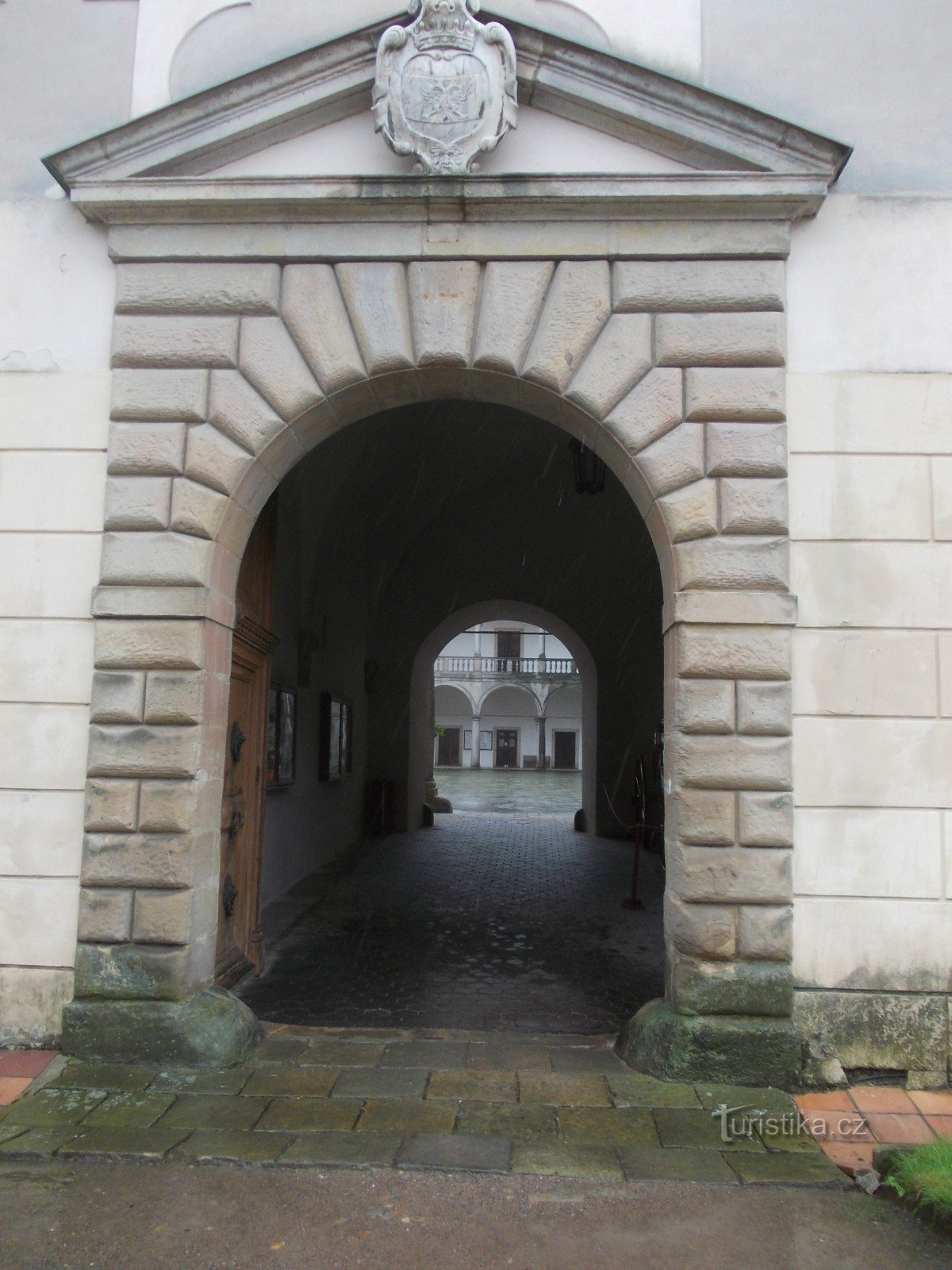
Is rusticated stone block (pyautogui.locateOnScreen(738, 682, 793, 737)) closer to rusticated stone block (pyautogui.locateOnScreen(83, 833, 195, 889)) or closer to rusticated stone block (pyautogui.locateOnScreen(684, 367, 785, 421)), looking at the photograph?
rusticated stone block (pyautogui.locateOnScreen(684, 367, 785, 421))

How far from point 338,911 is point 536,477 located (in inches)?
246

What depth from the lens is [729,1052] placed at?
14.2ft

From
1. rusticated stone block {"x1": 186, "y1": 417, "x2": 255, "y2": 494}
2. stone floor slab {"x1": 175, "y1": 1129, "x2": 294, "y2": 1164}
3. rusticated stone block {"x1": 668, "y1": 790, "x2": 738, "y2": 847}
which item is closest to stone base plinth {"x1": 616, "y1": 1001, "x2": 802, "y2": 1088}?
rusticated stone block {"x1": 668, "y1": 790, "x2": 738, "y2": 847}

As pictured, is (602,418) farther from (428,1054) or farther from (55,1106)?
(55,1106)

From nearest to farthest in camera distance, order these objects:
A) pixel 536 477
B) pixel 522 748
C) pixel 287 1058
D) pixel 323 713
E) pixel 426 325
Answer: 1. pixel 287 1058
2. pixel 426 325
3. pixel 323 713
4. pixel 536 477
5. pixel 522 748

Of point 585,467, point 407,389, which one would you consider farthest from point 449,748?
point 407,389

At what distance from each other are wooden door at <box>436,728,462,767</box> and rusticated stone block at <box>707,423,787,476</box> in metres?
36.1

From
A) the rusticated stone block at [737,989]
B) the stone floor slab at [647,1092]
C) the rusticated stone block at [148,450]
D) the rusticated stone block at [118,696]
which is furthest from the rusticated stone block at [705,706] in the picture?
the rusticated stone block at [148,450]

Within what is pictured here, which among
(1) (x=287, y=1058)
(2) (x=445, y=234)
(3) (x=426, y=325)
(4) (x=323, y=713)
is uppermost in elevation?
(2) (x=445, y=234)

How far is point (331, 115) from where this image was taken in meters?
4.97

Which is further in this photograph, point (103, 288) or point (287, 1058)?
point (103, 288)

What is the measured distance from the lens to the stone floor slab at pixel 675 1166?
3.51 meters

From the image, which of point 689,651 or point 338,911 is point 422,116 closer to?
point 689,651

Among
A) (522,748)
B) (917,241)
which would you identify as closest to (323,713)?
(917,241)
